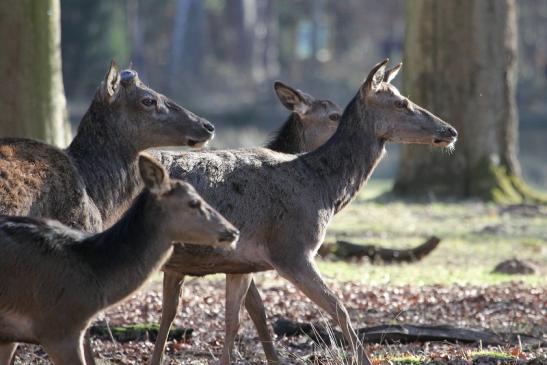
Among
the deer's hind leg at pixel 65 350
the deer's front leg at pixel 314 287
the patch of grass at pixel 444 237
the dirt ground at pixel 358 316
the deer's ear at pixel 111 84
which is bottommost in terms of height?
the patch of grass at pixel 444 237

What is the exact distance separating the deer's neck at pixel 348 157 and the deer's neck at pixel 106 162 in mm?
1413

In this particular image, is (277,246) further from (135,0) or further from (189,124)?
(135,0)

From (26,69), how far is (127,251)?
756cm

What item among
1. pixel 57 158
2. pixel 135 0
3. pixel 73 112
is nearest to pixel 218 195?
pixel 57 158

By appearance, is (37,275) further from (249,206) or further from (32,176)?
(249,206)

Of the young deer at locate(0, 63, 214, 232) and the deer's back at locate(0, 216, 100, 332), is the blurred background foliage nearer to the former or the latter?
the young deer at locate(0, 63, 214, 232)

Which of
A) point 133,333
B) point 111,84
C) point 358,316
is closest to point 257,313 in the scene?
point 133,333

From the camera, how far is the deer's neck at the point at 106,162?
9.72 metres

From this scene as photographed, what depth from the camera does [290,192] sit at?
32.0ft

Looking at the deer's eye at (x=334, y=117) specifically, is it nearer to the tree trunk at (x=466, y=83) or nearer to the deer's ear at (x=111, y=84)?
the deer's ear at (x=111, y=84)

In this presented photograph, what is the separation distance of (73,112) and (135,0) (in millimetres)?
13482

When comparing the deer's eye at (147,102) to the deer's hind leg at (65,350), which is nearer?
the deer's hind leg at (65,350)

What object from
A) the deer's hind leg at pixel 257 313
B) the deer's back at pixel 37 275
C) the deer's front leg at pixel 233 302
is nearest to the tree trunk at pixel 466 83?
the deer's hind leg at pixel 257 313

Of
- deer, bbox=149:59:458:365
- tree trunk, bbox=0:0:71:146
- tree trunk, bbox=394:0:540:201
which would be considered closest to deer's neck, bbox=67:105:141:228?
deer, bbox=149:59:458:365
